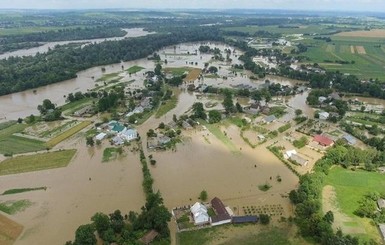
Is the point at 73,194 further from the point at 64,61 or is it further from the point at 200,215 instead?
the point at 64,61

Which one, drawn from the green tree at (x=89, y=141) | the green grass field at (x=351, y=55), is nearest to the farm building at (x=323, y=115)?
the green grass field at (x=351, y=55)

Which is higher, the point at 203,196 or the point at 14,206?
the point at 203,196

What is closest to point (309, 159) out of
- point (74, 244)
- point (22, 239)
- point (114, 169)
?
point (114, 169)

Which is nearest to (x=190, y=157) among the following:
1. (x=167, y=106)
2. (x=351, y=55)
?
(x=167, y=106)

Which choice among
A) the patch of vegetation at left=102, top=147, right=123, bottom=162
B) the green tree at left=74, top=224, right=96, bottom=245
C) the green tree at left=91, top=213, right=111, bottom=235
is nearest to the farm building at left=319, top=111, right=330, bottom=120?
the patch of vegetation at left=102, top=147, right=123, bottom=162

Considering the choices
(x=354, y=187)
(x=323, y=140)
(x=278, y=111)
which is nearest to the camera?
(x=354, y=187)
